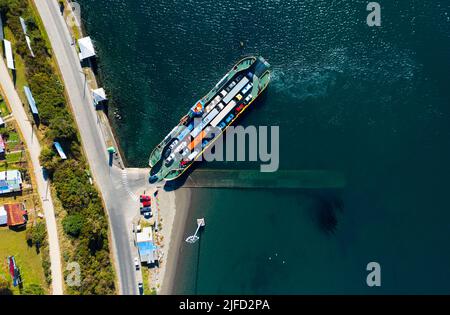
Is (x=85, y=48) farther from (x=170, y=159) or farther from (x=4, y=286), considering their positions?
(x=4, y=286)

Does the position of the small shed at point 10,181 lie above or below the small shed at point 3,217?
above

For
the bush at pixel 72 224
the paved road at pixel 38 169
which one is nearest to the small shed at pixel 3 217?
the paved road at pixel 38 169

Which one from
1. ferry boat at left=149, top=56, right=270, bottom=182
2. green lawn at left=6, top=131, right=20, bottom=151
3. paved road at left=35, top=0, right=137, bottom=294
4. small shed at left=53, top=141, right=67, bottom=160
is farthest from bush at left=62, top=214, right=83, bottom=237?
ferry boat at left=149, top=56, right=270, bottom=182

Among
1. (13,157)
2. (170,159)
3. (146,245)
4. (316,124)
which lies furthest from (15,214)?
(316,124)

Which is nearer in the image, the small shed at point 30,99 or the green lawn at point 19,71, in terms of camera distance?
the small shed at point 30,99

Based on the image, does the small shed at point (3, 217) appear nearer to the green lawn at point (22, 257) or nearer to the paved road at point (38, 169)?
the green lawn at point (22, 257)

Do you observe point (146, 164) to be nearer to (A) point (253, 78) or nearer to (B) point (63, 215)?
(B) point (63, 215)

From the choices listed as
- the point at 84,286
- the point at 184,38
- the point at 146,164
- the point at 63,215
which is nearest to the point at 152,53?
the point at 184,38
